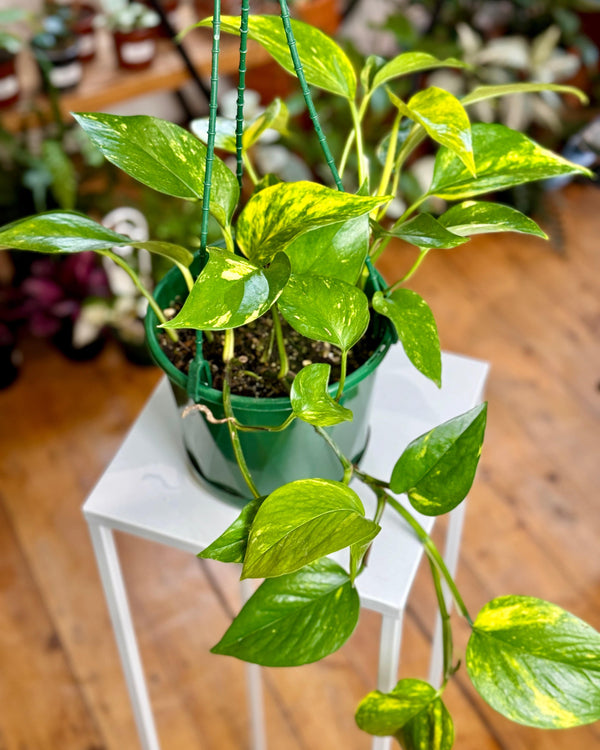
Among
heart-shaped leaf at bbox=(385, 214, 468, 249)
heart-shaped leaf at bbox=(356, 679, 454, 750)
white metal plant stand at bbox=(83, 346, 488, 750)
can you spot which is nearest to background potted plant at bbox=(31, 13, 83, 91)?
white metal plant stand at bbox=(83, 346, 488, 750)

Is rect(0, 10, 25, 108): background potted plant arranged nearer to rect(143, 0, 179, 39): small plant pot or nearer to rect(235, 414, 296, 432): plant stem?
rect(143, 0, 179, 39): small plant pot

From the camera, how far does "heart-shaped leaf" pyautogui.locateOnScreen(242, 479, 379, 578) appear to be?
1.94 feet

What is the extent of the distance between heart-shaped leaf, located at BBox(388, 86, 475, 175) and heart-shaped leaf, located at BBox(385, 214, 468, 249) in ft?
0.15

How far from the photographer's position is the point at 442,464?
26.9 inches

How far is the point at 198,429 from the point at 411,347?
0.21m

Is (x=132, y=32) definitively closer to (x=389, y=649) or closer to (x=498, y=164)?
(x=498, y=164)

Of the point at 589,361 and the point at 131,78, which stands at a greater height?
the point at 131,78

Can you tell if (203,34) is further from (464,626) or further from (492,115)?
(464,626)

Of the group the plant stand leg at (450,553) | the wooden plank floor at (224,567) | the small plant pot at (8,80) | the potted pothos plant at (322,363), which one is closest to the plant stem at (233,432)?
the potted pothos plant at (322,363)

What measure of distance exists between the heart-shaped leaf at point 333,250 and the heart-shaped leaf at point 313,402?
3.1 inches

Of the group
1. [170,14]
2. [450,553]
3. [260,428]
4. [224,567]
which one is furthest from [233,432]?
[170,14]

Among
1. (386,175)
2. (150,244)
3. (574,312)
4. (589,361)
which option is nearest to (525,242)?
(574,312)

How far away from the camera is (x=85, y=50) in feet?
6.21

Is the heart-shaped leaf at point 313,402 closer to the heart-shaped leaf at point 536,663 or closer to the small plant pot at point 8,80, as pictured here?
the heart-shaped leaf at point 536,663
